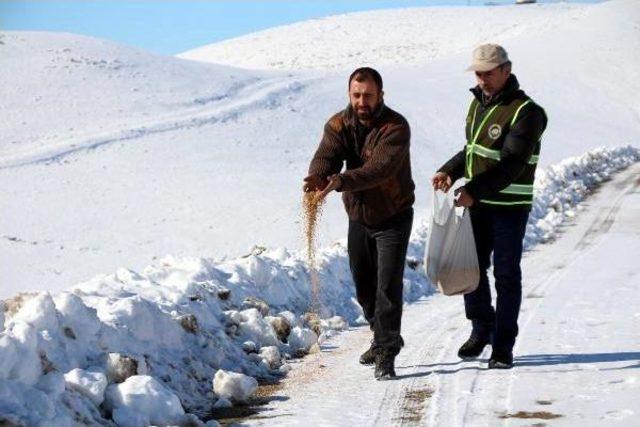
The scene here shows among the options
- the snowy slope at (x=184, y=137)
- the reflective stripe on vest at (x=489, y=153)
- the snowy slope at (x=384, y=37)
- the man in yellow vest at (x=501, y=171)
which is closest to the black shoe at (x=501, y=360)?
the man in yellow vest at (x=501, y=171)

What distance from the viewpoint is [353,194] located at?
6.16 m

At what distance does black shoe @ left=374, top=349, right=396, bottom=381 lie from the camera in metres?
6.09

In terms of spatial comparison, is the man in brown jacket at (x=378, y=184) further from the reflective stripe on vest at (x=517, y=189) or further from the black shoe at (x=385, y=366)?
the reflective stripe on vest at (x=517, y=189)

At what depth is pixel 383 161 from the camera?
5.85 metres

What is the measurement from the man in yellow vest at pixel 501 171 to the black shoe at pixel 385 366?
60 centimetres

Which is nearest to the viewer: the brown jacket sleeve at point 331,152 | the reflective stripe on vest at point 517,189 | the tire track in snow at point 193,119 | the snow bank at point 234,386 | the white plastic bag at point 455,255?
the snow bank at point 234,386

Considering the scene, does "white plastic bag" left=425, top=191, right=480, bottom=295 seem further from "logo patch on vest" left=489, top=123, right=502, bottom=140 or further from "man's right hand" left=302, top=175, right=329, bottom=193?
"man's right hand" left=302, top=175, right=329, bottom=193

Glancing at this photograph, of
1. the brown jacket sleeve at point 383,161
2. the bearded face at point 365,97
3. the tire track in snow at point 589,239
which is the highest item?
the bearded face at point 365,97

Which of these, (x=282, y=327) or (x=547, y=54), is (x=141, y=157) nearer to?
(x=282, y=327)

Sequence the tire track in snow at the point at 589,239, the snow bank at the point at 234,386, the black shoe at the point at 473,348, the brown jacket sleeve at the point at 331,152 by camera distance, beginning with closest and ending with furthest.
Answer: the snow bank at the point at 234,386 < the brown jacket sleeve at the point at 331,152 < the black shoe at the point at 473,348 < the tire track in snow at the point at 589,239

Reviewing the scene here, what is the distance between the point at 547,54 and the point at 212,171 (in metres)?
35.2

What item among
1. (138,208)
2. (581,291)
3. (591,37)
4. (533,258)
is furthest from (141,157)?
(591,37)

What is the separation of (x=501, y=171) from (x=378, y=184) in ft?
2.36

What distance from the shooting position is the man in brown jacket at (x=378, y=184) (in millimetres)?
5922
